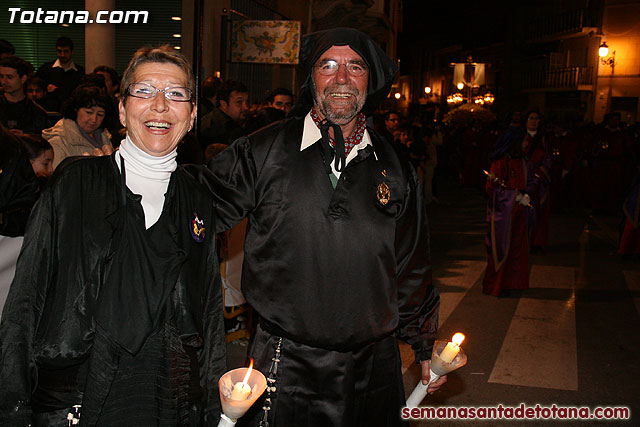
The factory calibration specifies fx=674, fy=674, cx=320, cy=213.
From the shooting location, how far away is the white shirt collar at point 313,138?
10.2 ft

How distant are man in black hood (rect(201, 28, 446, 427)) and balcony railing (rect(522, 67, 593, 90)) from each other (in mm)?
38540

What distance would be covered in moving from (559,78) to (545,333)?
3774 centimetres

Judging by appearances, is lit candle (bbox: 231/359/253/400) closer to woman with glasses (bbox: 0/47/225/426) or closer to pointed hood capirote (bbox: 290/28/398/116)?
woman with glasses (bbox: 0/47/225/426)

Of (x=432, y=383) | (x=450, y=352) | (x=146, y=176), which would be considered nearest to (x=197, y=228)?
(x=146, y=176)

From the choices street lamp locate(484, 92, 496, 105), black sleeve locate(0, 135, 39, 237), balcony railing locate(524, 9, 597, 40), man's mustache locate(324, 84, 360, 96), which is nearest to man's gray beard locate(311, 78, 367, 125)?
man's mustache locate(324, 84, 360, 96)

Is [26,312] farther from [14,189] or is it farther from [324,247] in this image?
[14,189]

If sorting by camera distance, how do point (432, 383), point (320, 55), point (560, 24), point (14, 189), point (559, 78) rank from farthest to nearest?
point (560, 24) → point (559, 78) → point (14, 189) → point (320, 55) → point (432, 383)

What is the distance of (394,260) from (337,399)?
67cm

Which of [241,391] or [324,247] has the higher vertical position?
[324,247]

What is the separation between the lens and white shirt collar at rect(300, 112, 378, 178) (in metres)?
3.11

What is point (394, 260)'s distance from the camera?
3113mm

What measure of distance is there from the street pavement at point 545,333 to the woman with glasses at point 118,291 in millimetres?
2885

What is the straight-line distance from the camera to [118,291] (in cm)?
229

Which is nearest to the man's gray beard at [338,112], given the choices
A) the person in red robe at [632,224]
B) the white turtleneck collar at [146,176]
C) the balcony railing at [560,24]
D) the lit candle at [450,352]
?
the white turtleneck collar at [146,176]
